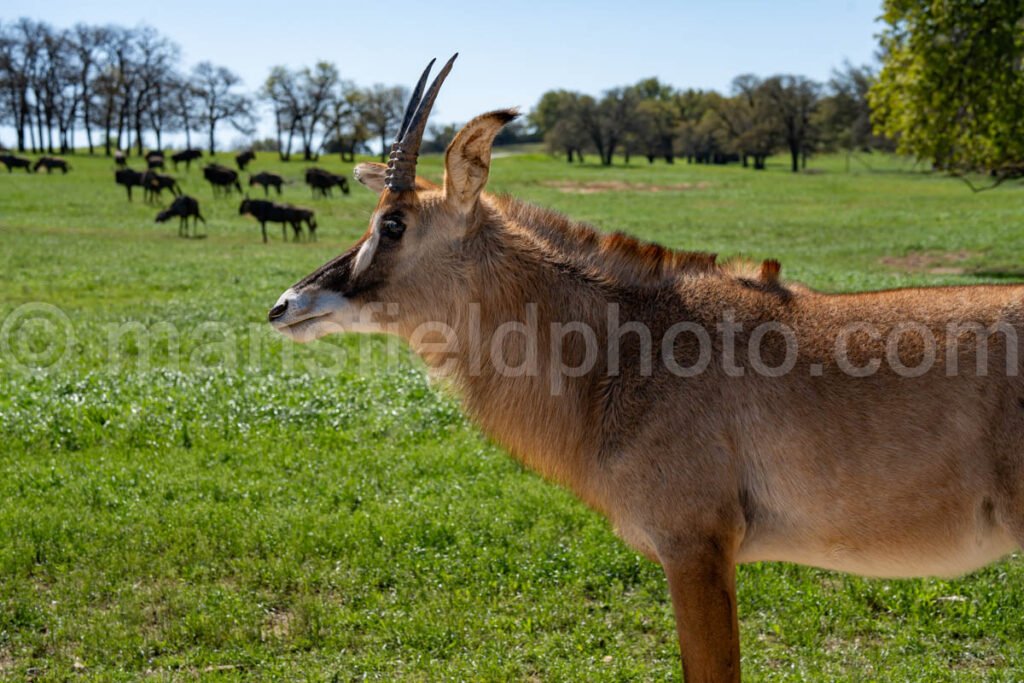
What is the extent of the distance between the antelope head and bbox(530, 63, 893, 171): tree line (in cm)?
10770

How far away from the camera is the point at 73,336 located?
14648 millimetres

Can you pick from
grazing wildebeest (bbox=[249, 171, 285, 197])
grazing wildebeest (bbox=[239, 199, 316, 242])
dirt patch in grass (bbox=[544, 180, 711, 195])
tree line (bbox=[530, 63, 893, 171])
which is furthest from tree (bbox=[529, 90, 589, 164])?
grazing wildebeest (bbox=[239, 199, 316, 242])

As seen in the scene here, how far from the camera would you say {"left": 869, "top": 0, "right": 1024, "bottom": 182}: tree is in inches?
958

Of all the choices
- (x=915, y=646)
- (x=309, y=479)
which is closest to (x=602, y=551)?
(x=915, y=646)

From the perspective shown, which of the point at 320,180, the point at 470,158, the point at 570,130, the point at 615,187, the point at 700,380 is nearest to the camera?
the point at 700,380

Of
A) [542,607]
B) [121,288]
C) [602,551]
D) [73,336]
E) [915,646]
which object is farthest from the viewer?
[121,288]

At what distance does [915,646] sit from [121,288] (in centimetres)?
2034

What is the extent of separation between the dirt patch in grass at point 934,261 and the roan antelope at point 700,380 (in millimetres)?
25894

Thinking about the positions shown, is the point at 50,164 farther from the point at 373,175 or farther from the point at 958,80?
the point at 373,175

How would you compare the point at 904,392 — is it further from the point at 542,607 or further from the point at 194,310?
the point at 194,310

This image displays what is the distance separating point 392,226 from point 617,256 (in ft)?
3.89

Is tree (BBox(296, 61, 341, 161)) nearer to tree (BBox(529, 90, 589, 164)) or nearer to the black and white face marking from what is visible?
tree (BBox(529, 90, 589, 164))

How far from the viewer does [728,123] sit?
395ft

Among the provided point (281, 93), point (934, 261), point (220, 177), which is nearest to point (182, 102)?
point (281, 93)
